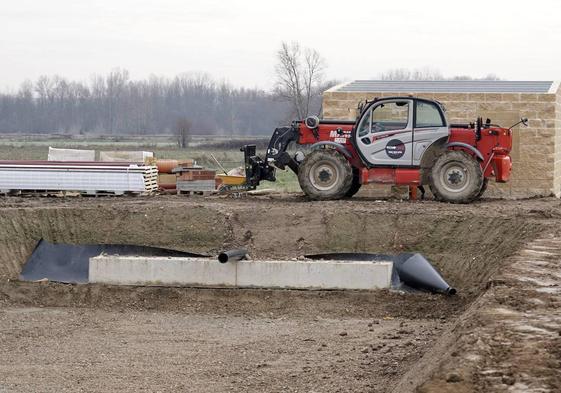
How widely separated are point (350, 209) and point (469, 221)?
237 cm

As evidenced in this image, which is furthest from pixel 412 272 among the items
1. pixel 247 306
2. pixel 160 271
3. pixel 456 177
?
pixel 160 271

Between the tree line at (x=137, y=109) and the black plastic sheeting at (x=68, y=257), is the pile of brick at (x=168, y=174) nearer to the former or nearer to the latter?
the black plastic sheeting at (x=68, y=257)

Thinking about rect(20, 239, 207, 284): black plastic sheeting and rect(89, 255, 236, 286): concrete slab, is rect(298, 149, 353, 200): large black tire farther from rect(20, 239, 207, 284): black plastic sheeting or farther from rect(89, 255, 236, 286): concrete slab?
rect(89, 255, 236, 286): concrete slab

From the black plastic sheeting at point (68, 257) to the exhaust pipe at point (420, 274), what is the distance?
390 cm

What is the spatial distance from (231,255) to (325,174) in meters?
4.43

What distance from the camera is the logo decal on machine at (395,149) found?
803 inches

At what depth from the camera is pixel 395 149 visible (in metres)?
20.4

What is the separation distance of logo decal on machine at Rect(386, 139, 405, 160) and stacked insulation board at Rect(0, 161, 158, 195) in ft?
18.4

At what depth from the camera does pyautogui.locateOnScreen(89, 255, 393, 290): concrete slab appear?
1697 centimetres

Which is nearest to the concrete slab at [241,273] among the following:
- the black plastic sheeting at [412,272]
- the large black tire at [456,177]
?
the black plastic sheeting at [412,272]

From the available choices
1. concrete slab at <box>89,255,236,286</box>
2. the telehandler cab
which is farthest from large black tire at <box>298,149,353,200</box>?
concrete slab at <box>89,255,236,286</box>

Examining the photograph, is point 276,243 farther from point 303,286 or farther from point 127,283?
point 127,283

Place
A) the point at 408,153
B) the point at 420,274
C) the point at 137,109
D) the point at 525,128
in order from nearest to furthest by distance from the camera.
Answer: the point at 420,274
the point at 408,153
the point at 525,128
the point at 137,109

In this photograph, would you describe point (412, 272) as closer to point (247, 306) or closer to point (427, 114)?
point (247, 306)
